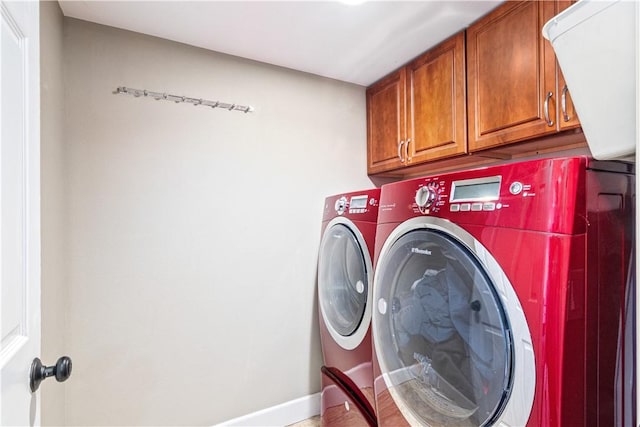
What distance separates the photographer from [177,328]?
1822mm

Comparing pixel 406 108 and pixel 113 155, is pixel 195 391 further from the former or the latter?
pixel 406 108

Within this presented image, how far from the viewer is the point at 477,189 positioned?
100cm

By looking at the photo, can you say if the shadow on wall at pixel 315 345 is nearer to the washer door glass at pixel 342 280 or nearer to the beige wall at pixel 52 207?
the washer door glass at pixel 342 280

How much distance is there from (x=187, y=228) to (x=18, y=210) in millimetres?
1214

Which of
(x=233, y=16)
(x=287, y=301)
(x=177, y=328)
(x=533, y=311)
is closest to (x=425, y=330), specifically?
(x=533, y=311)

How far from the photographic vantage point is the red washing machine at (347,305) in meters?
1.60

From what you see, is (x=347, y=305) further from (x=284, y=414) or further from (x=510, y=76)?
(x=510, y=76)

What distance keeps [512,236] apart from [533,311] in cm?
19

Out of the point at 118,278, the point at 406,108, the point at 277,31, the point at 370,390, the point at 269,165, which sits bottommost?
the point at 370,390

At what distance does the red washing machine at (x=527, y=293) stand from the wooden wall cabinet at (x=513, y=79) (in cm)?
53

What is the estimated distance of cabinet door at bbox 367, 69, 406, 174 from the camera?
2.10 m

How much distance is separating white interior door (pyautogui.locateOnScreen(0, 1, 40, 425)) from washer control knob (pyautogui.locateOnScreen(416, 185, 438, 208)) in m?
1.09

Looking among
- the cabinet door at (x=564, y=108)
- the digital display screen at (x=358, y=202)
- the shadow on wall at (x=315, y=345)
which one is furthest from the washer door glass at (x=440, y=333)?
the shadow on wall at (x=315, y=345)

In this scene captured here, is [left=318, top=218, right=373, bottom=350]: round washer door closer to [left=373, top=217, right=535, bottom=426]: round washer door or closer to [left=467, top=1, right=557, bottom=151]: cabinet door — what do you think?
[left=373, top=217, right=535, bottom=426]: round washer door
